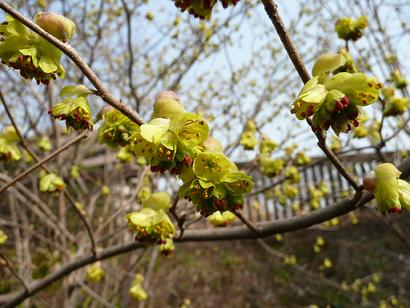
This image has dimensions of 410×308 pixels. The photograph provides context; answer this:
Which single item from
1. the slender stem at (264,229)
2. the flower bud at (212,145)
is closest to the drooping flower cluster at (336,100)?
the flower bud at (212,145)

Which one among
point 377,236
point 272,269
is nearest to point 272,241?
point 272,269

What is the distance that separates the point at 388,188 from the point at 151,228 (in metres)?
0.79

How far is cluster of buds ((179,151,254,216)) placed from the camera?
38.5 inches

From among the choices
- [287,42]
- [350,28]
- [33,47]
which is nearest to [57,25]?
[33,47]

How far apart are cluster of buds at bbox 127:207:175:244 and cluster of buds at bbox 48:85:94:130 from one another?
16.1 inches

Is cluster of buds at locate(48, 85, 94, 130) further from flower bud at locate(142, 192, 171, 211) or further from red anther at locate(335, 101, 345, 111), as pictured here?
red anther at locate(335, 101, 345, 111)

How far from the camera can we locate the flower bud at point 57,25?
111cm

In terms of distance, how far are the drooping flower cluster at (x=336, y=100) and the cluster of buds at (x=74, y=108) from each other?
0.63 meters

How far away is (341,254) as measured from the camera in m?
8.56

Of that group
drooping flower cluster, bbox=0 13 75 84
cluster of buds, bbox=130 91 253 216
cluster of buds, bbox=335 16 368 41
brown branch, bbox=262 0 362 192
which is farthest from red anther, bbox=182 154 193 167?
cluster of buds, bbox=335 16 368 41

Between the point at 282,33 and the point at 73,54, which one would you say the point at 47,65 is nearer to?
the point at 73,54

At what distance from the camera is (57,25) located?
1110 millimetres

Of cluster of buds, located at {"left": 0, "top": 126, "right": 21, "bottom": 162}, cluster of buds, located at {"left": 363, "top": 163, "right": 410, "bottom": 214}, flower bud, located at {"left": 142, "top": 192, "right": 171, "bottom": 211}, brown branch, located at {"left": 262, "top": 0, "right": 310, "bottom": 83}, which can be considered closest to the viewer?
brown branch, located at {"left": 262, "top": 0, "right": 310, "bottom": 83}

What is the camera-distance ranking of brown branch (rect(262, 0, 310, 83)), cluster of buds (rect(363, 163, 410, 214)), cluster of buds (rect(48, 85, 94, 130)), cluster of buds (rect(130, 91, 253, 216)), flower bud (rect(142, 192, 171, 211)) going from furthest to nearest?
flower bud (rect(142, 192, 171, 211)) → cluster of buds (rect(48, 85, 94, 130)) → cluster of buds (rect(363, 163, 410, 214)) → cluster of buds (rect(130, 91, 253, 216)) → brown branch (rect(262, 0, 310, 83))
